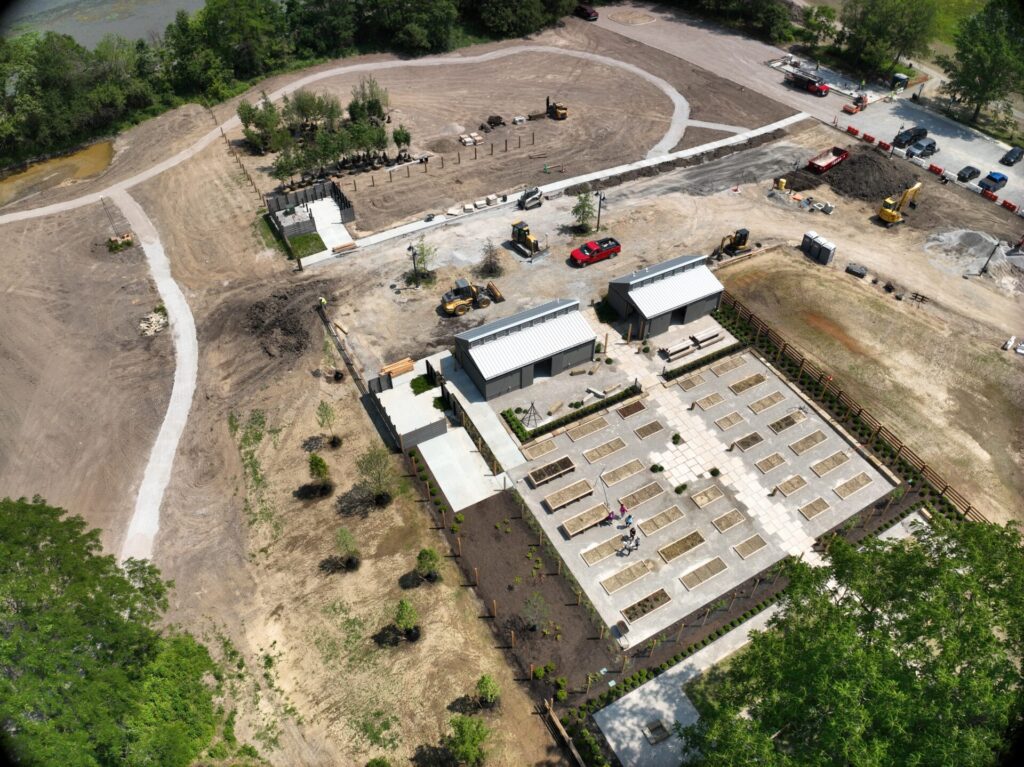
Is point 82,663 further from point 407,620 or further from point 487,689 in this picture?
point 487,689

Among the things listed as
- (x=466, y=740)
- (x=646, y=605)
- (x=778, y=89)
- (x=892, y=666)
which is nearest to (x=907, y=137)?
(x=778, y=89)

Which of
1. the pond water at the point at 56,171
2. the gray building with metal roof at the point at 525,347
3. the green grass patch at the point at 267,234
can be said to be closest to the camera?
the gray building with metal roof at the point at 525,347

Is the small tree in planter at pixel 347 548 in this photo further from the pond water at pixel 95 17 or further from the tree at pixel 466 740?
the pond water at pixel 95 17

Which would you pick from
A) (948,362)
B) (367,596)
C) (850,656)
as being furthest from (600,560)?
(948,362)

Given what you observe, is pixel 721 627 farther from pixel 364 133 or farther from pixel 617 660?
pixel 364 133

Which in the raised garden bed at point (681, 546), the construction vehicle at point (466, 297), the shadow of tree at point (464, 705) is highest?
the construction vehicle at point (466, 297)

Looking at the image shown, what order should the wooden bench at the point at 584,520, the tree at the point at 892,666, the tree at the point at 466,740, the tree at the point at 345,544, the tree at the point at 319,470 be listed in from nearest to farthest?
the tree at the point at 892,666, the tree at the point at 466,740, the tree at the point at 345,544, the wooden bench at the point at 584,520, the tree at the point at 319,470

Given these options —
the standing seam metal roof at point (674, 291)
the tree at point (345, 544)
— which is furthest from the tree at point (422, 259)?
the tree at point (345, 544)
